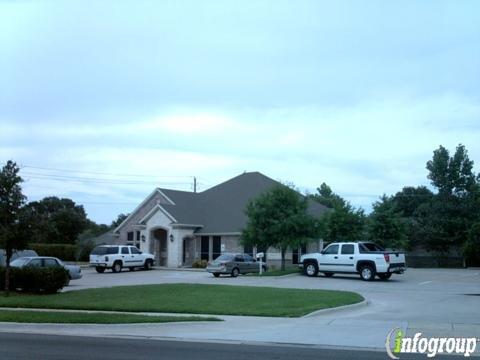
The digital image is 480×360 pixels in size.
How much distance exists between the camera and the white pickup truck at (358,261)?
3003 cm

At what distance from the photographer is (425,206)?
50062 mm

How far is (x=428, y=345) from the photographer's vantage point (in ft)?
40.3

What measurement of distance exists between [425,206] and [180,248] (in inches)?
803

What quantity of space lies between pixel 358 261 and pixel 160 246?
22267 mm

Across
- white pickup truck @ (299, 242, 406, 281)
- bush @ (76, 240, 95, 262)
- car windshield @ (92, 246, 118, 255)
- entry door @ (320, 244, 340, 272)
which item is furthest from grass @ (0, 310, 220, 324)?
bush @ (76, 240, 95, 262)

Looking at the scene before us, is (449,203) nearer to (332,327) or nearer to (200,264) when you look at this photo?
(200,264)

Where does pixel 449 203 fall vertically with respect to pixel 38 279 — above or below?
above

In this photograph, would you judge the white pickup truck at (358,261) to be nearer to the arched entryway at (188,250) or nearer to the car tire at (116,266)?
the car tire at (116,266)

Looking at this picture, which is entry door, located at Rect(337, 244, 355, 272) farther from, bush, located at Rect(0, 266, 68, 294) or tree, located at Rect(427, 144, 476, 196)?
tree, located at Rect(427, 144, 476, 196)

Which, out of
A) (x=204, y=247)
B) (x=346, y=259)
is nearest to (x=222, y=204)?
(x=204, y=247)

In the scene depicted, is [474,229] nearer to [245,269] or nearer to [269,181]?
[245,269]

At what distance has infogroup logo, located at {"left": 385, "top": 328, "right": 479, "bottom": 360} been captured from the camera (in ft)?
38.2

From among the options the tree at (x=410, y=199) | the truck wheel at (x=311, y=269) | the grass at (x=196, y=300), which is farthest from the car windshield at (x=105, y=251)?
the tree at (x=410, y=199)

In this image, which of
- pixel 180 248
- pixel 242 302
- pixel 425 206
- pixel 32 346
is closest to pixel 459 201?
pixel 425 206
